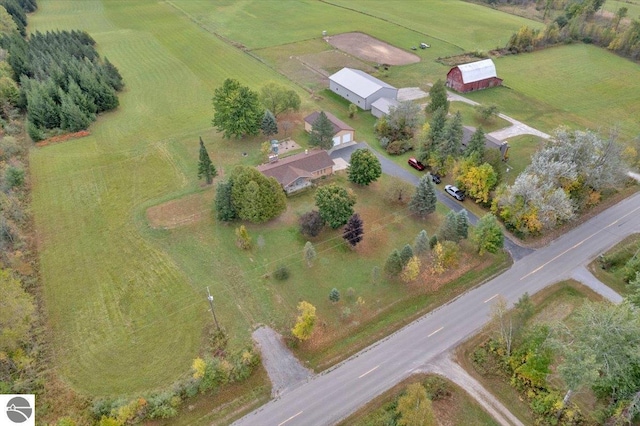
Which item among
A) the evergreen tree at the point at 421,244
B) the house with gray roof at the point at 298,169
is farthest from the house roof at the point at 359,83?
the evergreen tree at the point at 421,244

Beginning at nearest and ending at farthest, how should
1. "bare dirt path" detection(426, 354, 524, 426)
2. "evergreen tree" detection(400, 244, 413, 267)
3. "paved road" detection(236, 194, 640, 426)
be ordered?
"bare dirt path" detection(426, 354, 524, 426) → "paved road" detection(236, 194, 640, 426) → "evergreen tree" detection(400, 244, 413, 267)

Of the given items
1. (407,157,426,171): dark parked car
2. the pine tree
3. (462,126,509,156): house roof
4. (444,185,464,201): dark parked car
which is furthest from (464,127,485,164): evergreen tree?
A: the pine tree

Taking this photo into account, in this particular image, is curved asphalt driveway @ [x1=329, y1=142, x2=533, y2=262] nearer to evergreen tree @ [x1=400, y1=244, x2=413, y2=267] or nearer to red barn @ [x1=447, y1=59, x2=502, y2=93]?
evergreen tree @ [x1=400, y1=244, x2=413, y2=267]

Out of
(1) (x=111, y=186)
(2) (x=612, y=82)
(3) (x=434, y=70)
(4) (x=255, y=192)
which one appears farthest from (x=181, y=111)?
(2) (x=612, y=82)

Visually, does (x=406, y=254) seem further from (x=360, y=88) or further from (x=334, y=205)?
(x=360, y=88)

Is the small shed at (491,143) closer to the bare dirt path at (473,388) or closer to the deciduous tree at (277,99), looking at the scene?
the deciduous tree at (277,99)

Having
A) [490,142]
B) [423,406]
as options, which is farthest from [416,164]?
[423,406]
